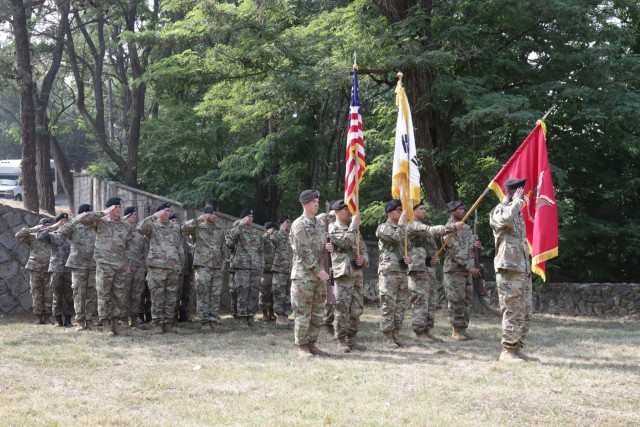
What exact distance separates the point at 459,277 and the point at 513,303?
8.04 ft

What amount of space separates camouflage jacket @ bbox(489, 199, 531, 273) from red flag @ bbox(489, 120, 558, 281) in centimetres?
26

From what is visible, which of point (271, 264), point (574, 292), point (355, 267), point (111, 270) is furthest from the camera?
point (574, 292)

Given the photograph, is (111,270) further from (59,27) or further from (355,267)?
(59,27)

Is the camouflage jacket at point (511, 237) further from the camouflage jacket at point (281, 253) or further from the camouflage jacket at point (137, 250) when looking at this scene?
the camouflage jacket at point (137, 250)

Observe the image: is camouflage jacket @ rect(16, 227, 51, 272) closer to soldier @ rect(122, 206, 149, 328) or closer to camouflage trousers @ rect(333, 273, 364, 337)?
soldier @ rect(122, 206, 149, 328)

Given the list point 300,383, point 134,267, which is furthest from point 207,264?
point 300,383

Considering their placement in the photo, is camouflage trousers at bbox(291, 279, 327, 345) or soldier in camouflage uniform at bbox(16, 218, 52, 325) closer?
camouflage trousers at bbox(291, 279, 327, 345)

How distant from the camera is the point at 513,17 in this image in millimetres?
13727

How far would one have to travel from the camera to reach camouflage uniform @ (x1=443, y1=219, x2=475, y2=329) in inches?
424

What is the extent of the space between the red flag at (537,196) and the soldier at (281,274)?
4.63 metres

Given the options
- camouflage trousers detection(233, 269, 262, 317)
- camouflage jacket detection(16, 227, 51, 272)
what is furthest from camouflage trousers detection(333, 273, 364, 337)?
camouflage jacket detection(16, 227, 51, 272)

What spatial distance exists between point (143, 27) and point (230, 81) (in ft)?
35.7

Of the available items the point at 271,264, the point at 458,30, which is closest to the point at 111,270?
the point at 271,264

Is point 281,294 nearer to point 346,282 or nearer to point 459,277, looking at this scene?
point 459,277
